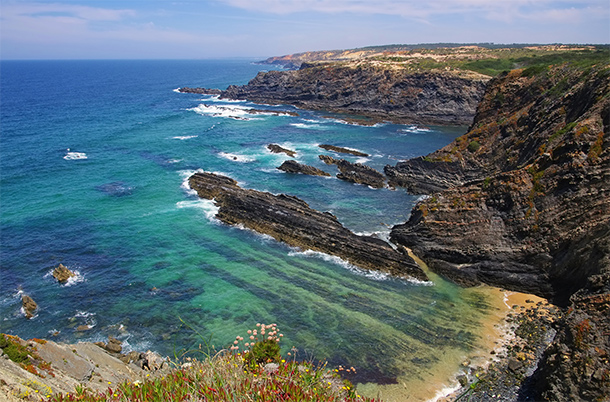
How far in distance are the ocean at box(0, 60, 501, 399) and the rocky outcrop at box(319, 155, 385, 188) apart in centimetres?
178

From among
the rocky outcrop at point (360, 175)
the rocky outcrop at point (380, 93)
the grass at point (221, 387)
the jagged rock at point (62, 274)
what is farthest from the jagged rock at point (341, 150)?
the grass at point (221, 387)

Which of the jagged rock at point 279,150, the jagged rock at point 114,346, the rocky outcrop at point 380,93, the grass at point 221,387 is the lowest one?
the jagged rock at point 114,346

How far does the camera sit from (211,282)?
29.6m

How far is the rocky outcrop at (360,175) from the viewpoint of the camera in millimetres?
50156

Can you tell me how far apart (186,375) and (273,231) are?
92.4ft

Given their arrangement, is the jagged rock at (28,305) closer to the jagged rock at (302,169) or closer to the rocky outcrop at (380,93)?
the jagged rock at (302,169)

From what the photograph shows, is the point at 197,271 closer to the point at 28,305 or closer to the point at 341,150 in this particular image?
the point at 28,305

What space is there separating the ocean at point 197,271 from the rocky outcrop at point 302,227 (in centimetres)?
129

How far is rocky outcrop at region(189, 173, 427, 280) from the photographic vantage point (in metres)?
31.1

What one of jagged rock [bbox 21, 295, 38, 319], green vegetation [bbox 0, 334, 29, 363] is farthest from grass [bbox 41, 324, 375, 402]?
jagged rock [bbox 21, 295, 38, 319]

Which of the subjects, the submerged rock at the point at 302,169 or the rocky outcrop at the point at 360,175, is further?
the submerged rock at the point at 302,169

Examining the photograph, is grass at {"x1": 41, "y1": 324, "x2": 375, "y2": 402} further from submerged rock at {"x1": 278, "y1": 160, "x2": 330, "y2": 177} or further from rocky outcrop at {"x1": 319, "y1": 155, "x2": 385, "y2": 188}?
submerged rock at {"x1": 278, "y1": 160, "x2": 330, "y2": 177}

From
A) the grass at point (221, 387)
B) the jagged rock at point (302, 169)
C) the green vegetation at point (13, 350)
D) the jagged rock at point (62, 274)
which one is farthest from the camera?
the jagged rock at point (302, 169)

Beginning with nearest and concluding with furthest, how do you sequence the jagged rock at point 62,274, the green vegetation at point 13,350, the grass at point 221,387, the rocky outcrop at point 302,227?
the grass at point 221,387 → the green vegetation at point 13,350 → the jagged rock at point 62,274 → the rocky outcrop at point 302,227
